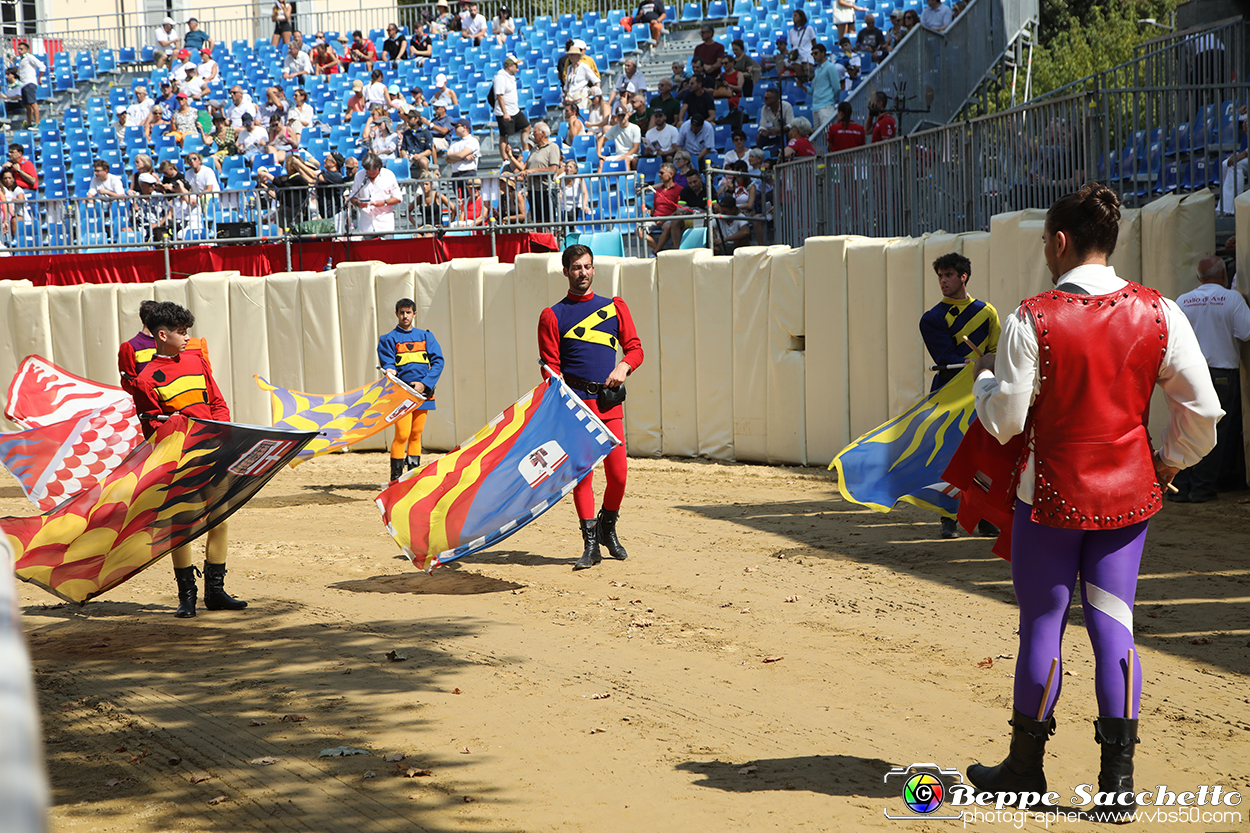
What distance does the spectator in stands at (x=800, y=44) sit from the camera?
66.2 feet

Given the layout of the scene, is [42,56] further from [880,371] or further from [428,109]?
[880,371]

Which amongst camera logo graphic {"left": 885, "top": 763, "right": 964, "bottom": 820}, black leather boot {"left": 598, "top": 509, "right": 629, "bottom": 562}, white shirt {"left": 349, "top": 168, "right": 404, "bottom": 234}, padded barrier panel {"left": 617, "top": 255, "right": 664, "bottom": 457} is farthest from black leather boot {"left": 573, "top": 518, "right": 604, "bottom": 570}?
white shirt {"left": 349, "top": 168, "right": 404, "bottom": 234}

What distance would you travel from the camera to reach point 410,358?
39.4ft

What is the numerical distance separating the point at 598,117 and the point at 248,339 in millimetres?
7590

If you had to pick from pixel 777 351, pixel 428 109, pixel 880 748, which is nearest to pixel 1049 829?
pixel 880 748

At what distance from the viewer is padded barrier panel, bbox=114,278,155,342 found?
16.2m

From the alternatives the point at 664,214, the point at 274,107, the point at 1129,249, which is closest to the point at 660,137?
the point at 664,214

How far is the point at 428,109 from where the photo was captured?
2417 cm

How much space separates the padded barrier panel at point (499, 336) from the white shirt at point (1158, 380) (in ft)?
35.7

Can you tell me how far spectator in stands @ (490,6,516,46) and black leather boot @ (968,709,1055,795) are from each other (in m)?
25.0

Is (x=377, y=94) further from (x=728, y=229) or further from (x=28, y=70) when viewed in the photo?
(x=728, y=229)

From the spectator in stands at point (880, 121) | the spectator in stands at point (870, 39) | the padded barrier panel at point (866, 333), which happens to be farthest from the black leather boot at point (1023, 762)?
the spectator in stands at point (870, 39)

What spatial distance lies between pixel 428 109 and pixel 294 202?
24.1ft

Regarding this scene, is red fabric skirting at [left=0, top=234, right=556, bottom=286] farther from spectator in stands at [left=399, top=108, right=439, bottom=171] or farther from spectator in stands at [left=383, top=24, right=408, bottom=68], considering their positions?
spectator in stands at [left=383, top=24, right=408, bottom=68]
